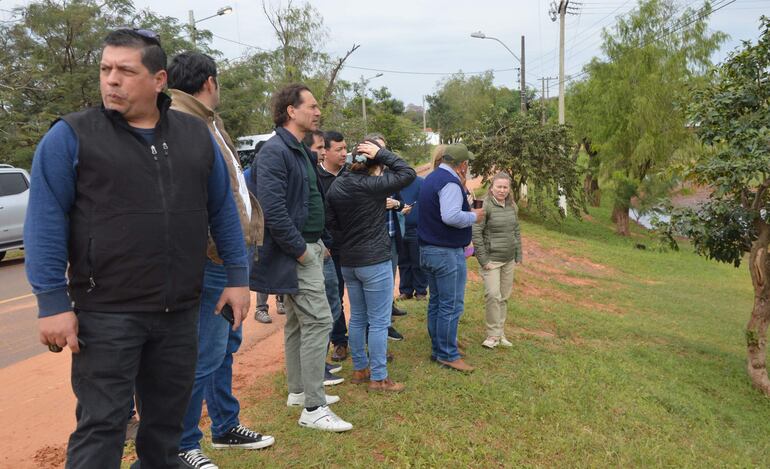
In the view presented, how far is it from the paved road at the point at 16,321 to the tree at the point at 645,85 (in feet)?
66.9

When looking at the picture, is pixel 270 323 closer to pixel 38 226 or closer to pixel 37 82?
pixel 38 226

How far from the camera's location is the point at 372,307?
4.09 metres

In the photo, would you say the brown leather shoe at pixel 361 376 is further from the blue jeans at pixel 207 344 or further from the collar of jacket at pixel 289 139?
the collar of jacket at pixel 289 139

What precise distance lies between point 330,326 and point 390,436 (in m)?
0.79

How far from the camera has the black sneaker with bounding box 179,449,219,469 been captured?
113 inches

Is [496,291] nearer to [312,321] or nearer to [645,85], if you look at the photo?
[312,321]

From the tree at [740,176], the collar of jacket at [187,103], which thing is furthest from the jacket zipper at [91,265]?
the tree at [740,176]

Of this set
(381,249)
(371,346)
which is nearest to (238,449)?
(371,346)

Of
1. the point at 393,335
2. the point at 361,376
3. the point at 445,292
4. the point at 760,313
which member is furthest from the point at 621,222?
the point at 361,376

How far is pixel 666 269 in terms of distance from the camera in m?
16.6

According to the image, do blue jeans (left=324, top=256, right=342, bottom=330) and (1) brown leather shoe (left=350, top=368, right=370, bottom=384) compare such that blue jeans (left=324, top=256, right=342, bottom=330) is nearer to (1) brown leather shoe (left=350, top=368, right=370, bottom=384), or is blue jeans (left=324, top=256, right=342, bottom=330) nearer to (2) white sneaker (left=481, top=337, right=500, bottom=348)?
(1) brown leather shoe (left=350, top=368, right=370, bottom=384)

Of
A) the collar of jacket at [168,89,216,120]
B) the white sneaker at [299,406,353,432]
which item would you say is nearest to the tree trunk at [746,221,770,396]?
the white sneaker at [299,406,353,432]

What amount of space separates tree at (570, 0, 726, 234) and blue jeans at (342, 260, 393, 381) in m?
20.2

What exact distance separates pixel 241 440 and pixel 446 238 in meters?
2.17
